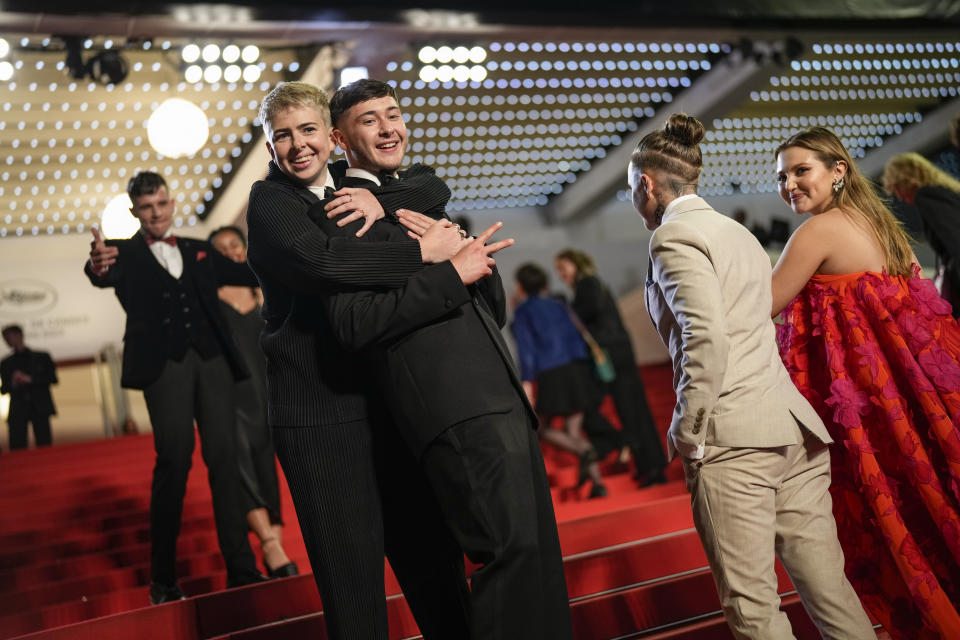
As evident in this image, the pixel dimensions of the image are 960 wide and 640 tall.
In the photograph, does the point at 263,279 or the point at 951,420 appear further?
the point at 951,420

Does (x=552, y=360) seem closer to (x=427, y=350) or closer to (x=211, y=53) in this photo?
(x=427, y=350)

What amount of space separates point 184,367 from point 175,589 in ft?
2.65

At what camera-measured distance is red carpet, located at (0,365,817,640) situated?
10.4 ft

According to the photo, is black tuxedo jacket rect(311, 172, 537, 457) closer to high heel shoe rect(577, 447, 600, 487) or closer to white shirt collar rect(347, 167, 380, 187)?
white shirt collar rect(347, 167, 380, 187)

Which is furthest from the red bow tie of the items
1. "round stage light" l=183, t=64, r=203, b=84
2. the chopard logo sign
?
the chopard logo sign

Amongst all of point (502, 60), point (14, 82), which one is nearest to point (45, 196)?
point (14, 82)

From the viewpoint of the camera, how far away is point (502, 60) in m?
10.7

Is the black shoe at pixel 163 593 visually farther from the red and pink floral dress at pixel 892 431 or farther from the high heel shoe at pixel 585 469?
the high heel shoe at pixel 585 469

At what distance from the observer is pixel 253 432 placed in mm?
4277

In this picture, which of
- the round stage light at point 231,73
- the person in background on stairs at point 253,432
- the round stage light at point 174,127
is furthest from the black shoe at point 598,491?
the round stage light at point 231,73

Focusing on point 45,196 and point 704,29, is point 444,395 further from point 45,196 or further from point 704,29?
point 45,196

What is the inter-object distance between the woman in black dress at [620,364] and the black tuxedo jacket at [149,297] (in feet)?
9.73

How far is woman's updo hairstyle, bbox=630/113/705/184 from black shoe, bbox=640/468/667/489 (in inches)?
148

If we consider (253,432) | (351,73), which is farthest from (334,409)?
(351,73)
